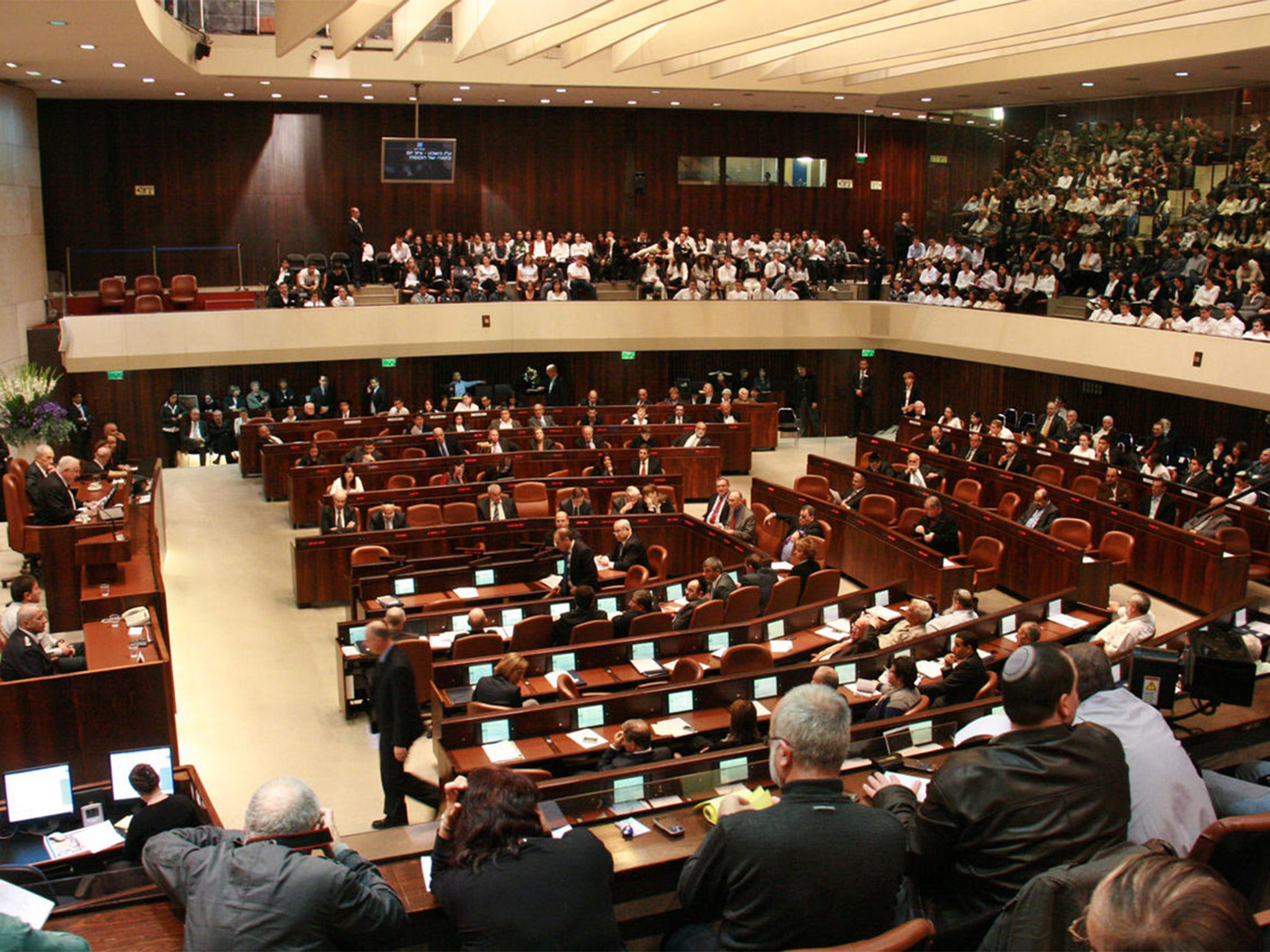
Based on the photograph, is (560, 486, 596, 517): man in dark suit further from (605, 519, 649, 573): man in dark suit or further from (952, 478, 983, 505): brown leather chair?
(952, 478, 983, 505): brown leather chair

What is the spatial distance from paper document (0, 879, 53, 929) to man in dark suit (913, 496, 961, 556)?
1009 centimetres

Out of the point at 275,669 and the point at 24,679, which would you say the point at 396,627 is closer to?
the point at 24,679

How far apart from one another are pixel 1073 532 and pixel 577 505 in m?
5.33

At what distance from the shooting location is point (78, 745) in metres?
7.26

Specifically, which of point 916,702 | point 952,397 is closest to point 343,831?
point 916,702

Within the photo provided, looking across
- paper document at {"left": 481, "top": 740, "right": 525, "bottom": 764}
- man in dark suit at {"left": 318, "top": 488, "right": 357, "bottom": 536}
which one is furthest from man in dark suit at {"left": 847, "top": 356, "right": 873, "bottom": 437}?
paper document at {"left": 481, "top": 740, "right": 525, "bottom": 764}

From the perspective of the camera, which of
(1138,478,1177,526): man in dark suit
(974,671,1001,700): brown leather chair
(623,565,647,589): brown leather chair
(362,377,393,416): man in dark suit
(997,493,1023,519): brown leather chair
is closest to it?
(974,671,1001,700): brown leather chair

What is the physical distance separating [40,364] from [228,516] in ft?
16.9

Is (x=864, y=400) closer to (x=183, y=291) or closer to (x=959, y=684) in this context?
(x=183, y=291)

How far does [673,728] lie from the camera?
704cm

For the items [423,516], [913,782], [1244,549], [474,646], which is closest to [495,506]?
[423,516]

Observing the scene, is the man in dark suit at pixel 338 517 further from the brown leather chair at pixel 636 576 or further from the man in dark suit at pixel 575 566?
the brown leather chair at pixel 636 576

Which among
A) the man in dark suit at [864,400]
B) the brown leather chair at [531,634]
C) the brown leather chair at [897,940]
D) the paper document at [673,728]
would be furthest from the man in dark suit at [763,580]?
the man in dark suit at [864,400]

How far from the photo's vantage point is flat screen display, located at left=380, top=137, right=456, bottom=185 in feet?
61.7
